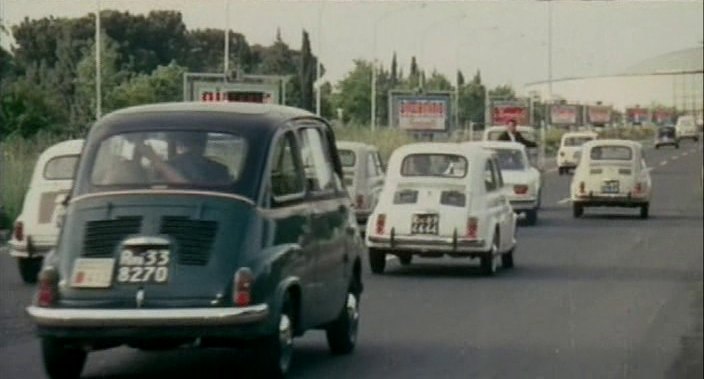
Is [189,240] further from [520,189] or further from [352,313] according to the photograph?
[520,189]

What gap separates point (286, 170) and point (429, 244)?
31.2ft

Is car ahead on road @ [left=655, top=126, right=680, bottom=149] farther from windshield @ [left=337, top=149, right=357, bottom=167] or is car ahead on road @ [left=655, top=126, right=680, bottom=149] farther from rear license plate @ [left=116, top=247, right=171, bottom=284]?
rear license plate @ [left=116, top=247, right=171, bottom=284]

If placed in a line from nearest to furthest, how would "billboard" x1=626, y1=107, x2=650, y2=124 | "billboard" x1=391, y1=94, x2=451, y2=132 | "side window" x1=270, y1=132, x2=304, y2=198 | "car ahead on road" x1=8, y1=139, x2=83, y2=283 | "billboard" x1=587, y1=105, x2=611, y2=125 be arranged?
"side window" x1=270, y1=132, x2=304, y2=198
"car ahead on road" x1=8, y1=139, x2=83, y2=283
"billboard" x1=587, y1=105, x2=611, y2=125
"billboard" x1=626, y1=107, x2=650, y2=124
"billboard" x1=391, y1=94, x2=451, y2=132

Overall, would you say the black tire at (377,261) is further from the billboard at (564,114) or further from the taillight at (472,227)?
the billboard at (564,114)

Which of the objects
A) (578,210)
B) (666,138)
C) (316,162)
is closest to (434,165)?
(316,162)

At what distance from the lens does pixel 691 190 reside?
Result: 158 ft

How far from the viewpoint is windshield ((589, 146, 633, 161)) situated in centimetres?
3450

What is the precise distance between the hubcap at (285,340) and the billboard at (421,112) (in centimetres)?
5492

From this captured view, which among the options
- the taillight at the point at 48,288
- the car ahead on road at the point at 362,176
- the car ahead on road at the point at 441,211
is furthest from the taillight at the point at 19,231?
the car ahead on road at the point at 362,176

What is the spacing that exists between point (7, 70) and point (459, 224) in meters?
8.87

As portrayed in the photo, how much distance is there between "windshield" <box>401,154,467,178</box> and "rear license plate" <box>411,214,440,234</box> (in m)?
0.76

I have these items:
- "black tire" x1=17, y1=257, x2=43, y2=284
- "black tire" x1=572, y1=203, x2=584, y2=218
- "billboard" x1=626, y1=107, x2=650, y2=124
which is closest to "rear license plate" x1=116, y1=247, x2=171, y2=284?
"black tire" x1=17, y1=257, x2=43, y2=284

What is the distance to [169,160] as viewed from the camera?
1174 centimetres

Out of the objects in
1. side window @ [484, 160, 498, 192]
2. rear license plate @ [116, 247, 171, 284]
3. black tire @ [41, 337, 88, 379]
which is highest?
side window @ [484, 160, 498, 192]
